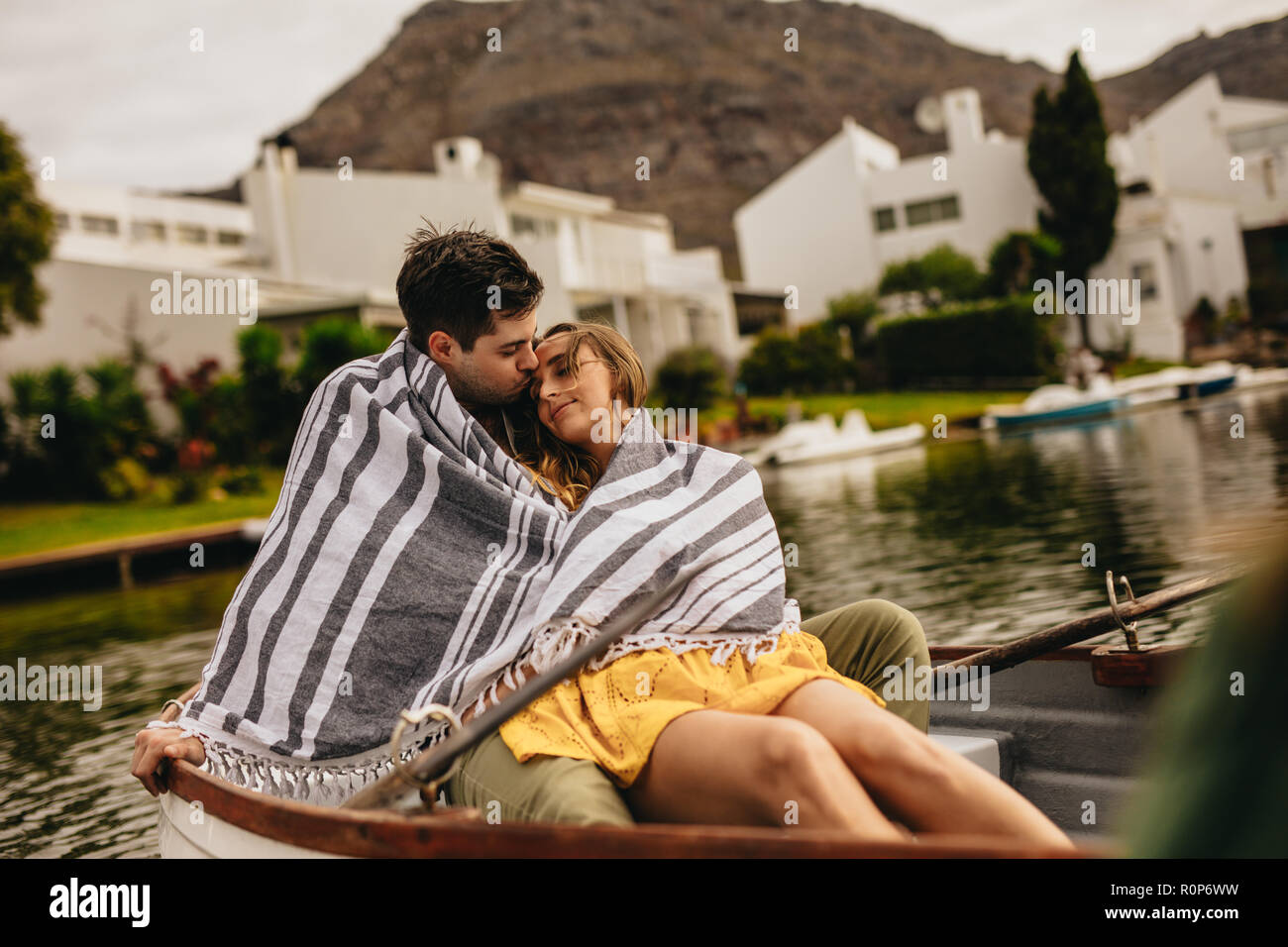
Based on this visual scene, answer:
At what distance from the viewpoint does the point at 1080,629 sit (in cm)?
353

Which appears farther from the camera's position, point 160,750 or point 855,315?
point 855,315

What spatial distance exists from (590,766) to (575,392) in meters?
1.09

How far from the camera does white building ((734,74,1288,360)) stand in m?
37.5

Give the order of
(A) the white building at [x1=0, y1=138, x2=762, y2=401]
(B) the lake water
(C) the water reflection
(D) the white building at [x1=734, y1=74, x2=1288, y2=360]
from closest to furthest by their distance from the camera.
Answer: (B) the lake water < (C) the water reflection < (A) the white building at [x1=0, y1=138, x2=762, y2=401] < (D) the white building at [x1=734, y1=74, x2=1288, y2=360]

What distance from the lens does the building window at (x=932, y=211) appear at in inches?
1532

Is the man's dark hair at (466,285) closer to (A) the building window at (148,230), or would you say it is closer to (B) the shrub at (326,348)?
(B) the shrub at (326,348)

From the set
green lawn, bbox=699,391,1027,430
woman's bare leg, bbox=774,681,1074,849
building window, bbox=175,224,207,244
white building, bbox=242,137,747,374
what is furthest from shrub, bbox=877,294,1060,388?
woman's bare leg, bbox=774,681,1074,849

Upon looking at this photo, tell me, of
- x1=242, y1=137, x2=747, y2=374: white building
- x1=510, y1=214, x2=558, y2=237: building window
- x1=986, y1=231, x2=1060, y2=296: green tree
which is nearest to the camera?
x1=242, y1=137, x2=747, y2=374: white building

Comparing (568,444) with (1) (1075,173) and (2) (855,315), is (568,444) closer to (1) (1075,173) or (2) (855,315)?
(2) (855,315)

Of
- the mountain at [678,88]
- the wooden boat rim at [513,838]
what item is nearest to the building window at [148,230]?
the wooden boat rim at [513,838]

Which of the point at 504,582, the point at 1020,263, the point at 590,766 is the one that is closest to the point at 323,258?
the point at 1020,263

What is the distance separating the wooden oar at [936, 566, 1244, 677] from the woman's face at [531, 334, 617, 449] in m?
1.41

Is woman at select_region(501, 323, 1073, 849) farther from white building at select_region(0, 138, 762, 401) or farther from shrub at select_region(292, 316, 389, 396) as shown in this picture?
white building at select_region(0, 138, 762, 401)

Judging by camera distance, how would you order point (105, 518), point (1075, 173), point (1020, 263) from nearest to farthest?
point (105, 518) < point (1020, 263) < point (1075, 173)
